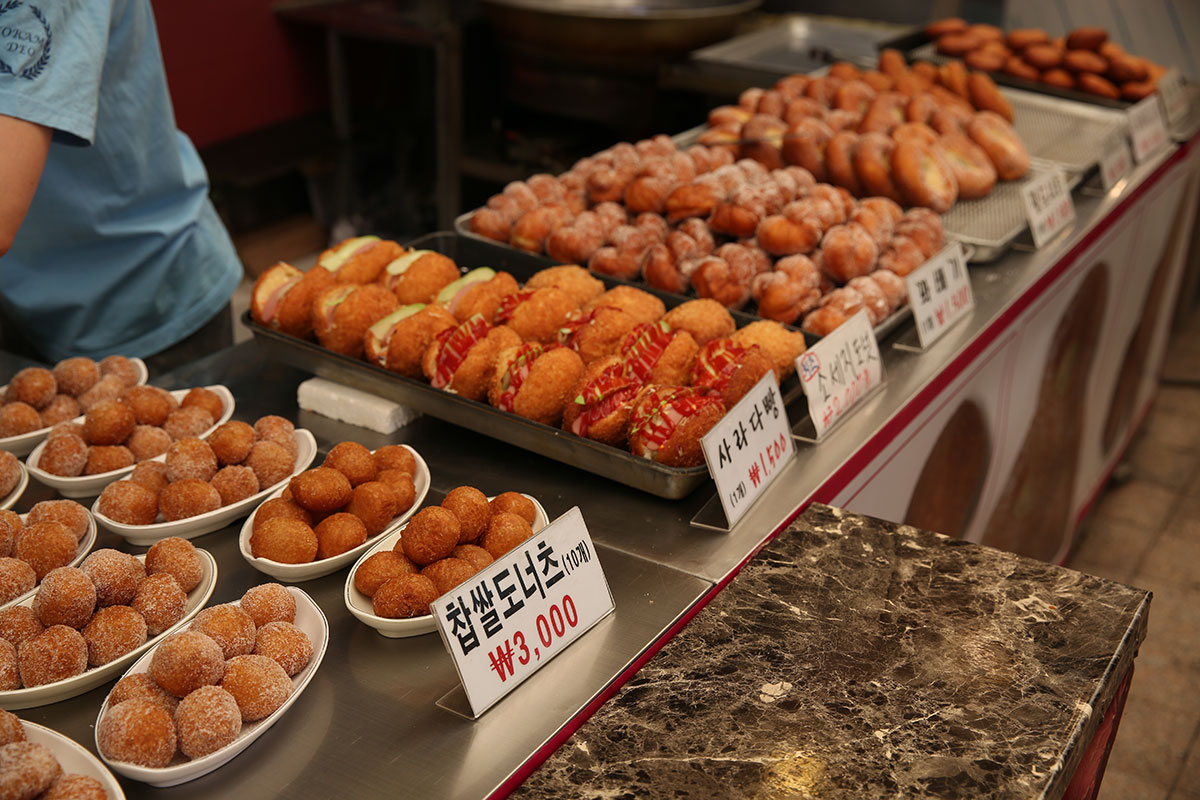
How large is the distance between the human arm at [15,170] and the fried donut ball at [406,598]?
3.07 ft

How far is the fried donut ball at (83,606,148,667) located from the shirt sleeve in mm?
922

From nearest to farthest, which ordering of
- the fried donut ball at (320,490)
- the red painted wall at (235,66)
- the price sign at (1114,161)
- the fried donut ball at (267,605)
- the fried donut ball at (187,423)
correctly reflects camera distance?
1. the fried donut ball at (267,605)
2. the fried donut ball at (320,490)
3. the fried donut ball at (187,423)
4. the price sign at (1114,161)
5. the red painted wall at (235,66)

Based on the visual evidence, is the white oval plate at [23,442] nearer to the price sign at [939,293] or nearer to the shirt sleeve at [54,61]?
the shirt sleeve at [54,61]

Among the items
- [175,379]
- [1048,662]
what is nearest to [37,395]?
[175,379]

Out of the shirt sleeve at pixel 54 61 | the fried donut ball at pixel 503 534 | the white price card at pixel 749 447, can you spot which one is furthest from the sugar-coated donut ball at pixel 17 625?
the white price card at pixel 749 447

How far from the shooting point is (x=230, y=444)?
1855 mm

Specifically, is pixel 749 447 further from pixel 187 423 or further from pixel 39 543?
pixel 39 543

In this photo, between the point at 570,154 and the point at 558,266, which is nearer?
the point at 558,266

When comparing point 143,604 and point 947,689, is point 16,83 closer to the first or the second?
point 143,604

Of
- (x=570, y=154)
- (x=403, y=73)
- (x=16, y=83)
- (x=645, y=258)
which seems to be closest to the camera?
(x=16, y=83)

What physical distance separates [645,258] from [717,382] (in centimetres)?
71

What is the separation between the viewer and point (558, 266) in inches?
99.6

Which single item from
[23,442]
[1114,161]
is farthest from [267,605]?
[1114,161]

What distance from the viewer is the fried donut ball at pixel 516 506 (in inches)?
67.7
